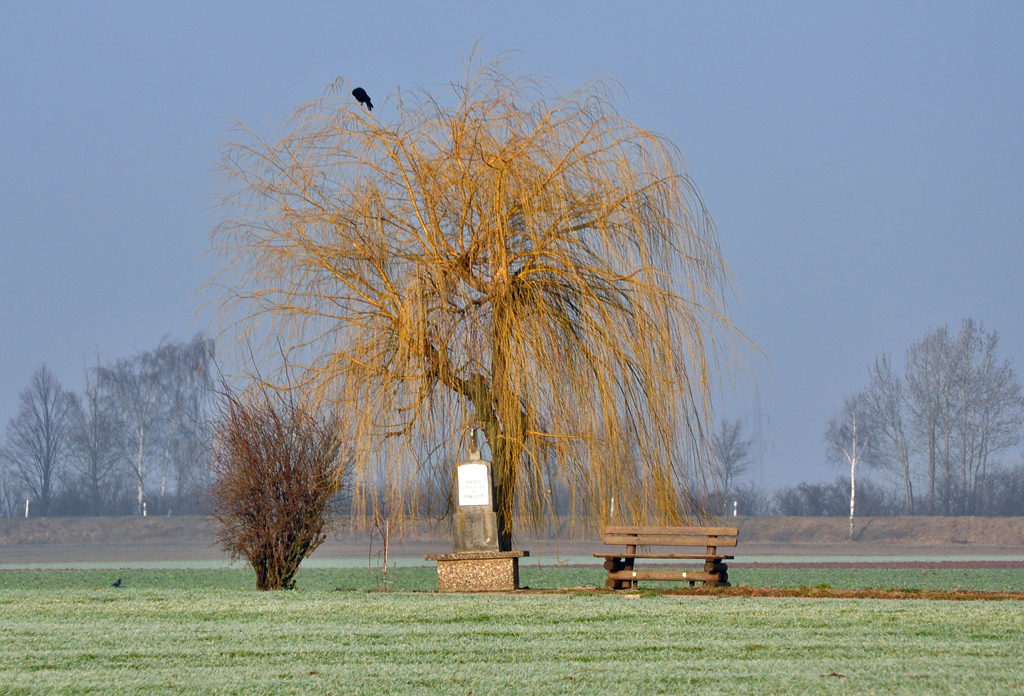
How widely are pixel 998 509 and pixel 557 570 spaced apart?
4002cm

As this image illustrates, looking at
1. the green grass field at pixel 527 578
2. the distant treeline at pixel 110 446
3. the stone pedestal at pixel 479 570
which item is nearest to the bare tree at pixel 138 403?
the distant treeline at pixel 110 446

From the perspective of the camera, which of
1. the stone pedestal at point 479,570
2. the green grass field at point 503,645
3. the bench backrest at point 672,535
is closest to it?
the green grass field at point 503,645

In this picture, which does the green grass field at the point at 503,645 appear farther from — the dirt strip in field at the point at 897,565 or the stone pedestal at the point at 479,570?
the dirt strip in field at the point at 897,565

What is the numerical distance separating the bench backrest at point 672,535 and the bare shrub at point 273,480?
4.31 meters

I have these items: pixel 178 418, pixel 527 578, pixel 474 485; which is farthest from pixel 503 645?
pixel 178 418

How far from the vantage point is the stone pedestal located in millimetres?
14375

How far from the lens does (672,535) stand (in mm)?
13945

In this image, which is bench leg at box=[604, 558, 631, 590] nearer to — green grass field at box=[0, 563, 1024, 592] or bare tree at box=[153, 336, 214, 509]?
green grass field at box=[0, 563, 1024, 592]

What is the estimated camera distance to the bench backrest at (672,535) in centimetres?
1384

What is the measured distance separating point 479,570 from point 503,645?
5586mm

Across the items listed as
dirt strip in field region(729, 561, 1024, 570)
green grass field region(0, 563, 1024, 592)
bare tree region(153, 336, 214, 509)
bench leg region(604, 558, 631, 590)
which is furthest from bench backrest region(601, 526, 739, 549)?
bare tree region(153, 336, 214, 509)

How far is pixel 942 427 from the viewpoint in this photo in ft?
195

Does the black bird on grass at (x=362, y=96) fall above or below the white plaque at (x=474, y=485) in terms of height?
above

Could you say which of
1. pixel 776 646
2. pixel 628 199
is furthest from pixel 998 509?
pixel 776 646
